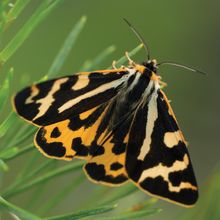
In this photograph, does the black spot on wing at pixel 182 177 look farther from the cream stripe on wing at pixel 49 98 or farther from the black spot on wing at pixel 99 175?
the cream stripe on wing at pixel 49 98

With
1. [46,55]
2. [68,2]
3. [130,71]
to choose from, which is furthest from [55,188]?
[130,71]

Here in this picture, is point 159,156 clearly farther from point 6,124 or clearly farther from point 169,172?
point 6,124

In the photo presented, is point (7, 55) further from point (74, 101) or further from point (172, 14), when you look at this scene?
point (172, 14)

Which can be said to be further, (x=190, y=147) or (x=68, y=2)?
(x=190, y=147)

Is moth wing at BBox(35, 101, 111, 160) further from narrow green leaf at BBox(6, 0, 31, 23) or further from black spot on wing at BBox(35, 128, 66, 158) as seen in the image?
narrow green leaf at BBox(6, 0, 31, 23)

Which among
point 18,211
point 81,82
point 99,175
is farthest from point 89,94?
point 18,211

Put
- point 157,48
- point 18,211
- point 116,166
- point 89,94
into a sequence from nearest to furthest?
point 18,211 < point 116,166 < point 89,94 < point 157,48
